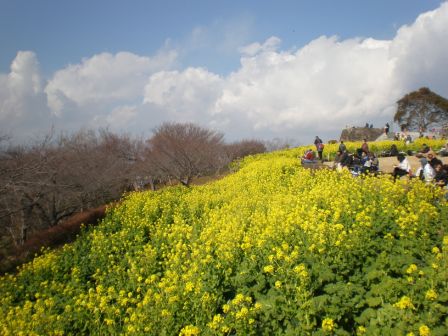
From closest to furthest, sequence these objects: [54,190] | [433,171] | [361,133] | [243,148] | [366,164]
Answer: [433,171], [366,164], [54,190], [361,133], [243,148]

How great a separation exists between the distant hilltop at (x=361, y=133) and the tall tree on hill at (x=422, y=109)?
4.23 meters

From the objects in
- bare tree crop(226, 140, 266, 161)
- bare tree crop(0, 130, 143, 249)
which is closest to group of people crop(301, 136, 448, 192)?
bare tree crop(0, 130, 143, 249)

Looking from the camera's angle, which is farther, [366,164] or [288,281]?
[366,164]

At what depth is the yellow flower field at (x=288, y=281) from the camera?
13.3ft

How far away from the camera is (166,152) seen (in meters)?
30.0

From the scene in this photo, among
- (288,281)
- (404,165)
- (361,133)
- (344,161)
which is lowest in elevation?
(288,281)

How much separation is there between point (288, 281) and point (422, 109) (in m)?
49.8

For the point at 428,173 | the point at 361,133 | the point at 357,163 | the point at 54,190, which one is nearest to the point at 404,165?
the point at 428,173

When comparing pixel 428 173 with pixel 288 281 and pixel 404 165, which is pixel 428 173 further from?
pixel 288 281

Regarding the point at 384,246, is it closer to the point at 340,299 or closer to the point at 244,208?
the point at 340,299

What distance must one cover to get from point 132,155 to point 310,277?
147 ft

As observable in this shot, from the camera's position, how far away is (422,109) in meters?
45.5

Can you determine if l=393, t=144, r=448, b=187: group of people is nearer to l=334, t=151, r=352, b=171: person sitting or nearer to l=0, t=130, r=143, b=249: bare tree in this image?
l=334, t=151, r=352, b=171: person sitting

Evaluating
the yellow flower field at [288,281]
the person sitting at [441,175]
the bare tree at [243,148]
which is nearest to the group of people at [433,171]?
the person sitting at [441,175]
